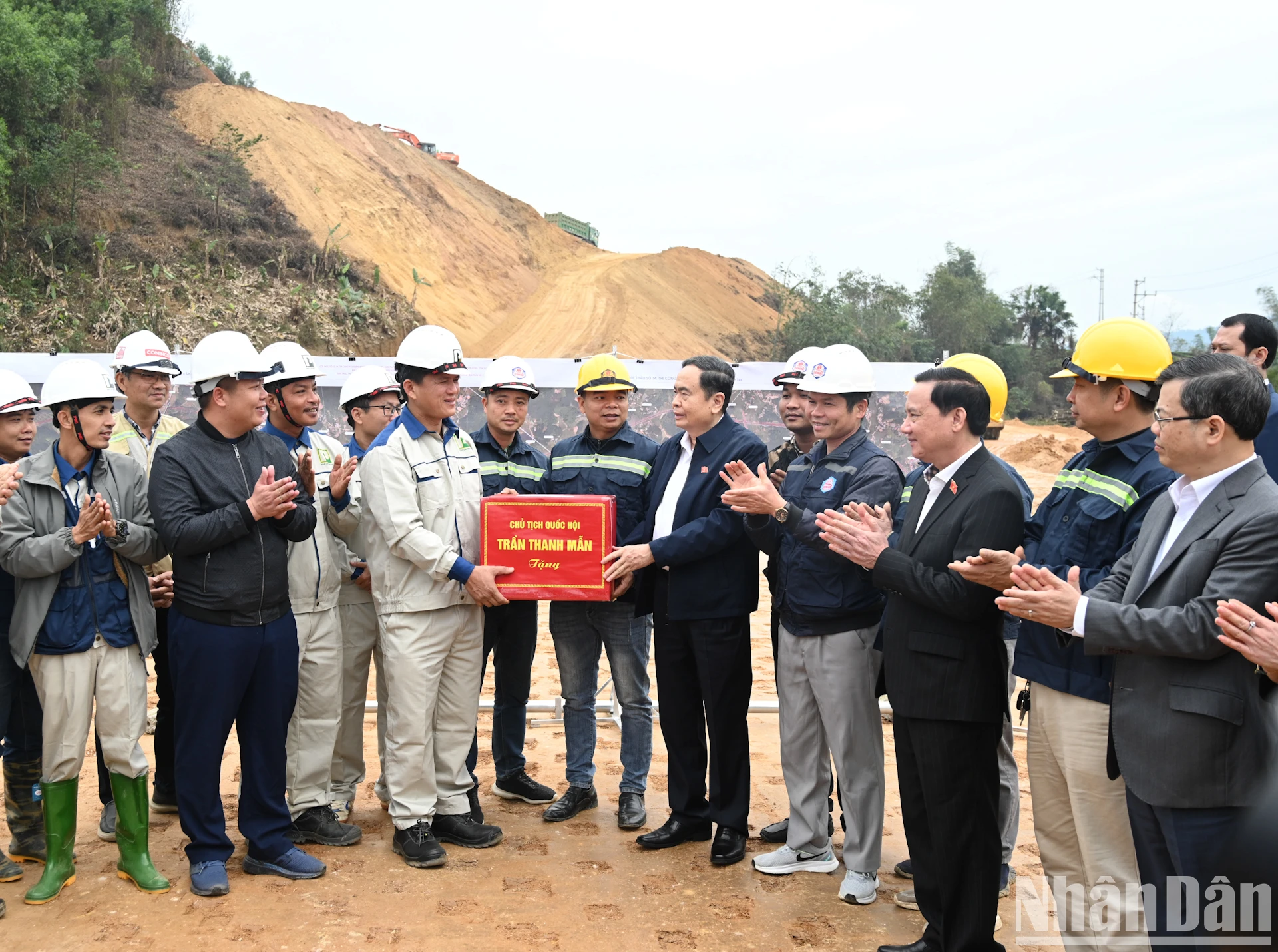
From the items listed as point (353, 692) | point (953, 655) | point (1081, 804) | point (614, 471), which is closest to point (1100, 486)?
point (953, 655)

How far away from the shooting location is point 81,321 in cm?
2370

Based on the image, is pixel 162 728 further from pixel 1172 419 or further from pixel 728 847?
pixel 1172 419

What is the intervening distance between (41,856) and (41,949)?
3.37 feet

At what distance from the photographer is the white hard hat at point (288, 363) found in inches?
211

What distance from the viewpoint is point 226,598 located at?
4617mm

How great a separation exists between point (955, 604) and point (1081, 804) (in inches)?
32.4

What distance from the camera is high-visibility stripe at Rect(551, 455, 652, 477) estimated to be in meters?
5.73

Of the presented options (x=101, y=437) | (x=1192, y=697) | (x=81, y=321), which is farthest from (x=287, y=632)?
(x=81, y=321)

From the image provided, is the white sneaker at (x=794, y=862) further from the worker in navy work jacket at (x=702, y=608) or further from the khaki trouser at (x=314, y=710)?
the khaki trouser at (x=314, y=710)

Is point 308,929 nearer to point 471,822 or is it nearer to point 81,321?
point 471,822

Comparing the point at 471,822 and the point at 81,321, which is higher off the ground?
the point at 81,321

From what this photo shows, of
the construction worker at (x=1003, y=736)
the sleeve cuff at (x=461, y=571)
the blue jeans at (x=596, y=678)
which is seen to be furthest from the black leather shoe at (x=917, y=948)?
the sleeve cuff at (x=461, y=571)

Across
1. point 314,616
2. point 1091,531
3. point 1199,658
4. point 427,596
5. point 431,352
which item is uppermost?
point 431,352

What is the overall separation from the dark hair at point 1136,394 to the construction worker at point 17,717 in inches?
190
